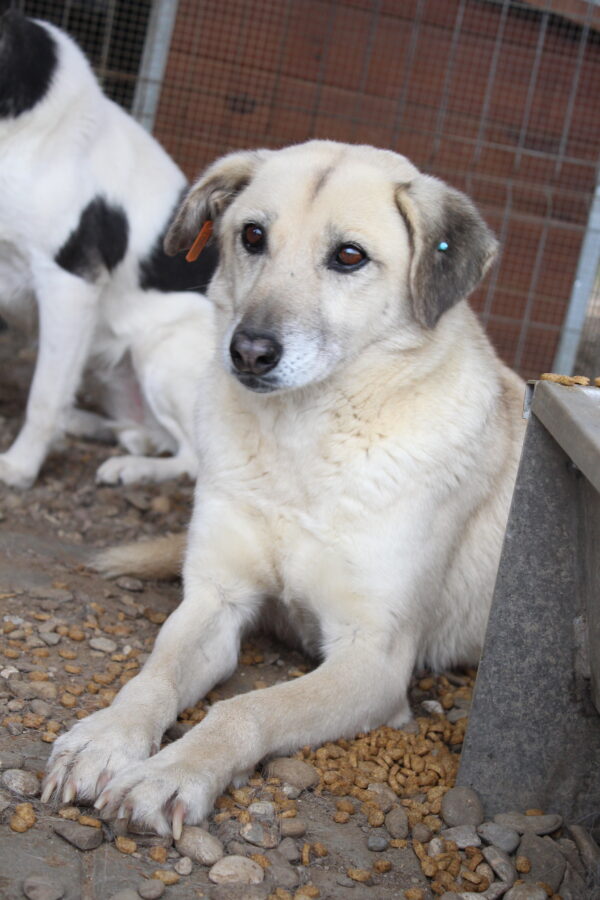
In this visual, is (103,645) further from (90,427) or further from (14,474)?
(90,427)

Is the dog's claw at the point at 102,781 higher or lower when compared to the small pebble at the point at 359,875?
higher

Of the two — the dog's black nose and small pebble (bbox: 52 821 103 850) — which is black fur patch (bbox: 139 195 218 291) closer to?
the dog's black nose

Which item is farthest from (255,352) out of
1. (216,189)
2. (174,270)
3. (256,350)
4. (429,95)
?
(429,95)

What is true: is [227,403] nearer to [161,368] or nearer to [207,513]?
[207,513]

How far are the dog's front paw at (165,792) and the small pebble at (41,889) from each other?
190 mm

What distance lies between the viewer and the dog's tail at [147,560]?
3.27 m

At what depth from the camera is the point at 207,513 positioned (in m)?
2.83

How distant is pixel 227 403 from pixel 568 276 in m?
4.02

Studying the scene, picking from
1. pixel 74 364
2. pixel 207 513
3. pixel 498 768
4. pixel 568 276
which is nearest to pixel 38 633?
pixel 207 513

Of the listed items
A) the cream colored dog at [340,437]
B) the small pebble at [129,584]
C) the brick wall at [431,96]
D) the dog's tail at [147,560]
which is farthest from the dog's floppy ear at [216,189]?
the brick wall at [431,96]

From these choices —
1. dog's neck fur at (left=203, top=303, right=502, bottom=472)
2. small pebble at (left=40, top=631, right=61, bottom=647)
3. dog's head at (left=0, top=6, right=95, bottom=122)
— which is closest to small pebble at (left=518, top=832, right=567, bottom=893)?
dog's neck fur at (left=203, top=303, right=502, bottom=472)

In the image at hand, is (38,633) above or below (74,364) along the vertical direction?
below

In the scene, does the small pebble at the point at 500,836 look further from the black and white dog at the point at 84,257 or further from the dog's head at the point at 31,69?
the dog's head at the point at 31,69

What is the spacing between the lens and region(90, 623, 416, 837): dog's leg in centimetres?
197
